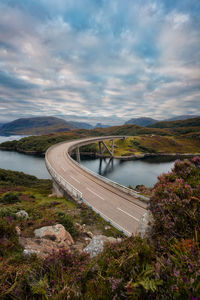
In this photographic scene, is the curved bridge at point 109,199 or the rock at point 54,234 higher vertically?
the rock at point 54,234

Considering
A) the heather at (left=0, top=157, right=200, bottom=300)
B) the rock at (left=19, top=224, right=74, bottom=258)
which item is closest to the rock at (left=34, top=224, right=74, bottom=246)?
the rock at (left=19, top=224, right=74, bottom=258)

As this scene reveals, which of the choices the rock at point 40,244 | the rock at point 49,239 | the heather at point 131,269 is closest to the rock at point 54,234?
the rock at point 49,239

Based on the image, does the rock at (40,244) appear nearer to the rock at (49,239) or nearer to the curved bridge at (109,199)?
the rock at (49,239)

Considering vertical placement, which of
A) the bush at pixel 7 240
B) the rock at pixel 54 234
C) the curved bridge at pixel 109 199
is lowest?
the curved bridge at pixel 109 199

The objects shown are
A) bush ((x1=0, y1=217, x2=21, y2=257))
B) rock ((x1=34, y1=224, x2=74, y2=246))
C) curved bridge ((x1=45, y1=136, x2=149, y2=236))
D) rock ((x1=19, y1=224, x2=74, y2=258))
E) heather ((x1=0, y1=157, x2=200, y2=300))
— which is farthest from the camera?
curved bridge ((x1=45, y1=136, x2=149, y2=236))

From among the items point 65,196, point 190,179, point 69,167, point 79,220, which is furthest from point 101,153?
point 190,179

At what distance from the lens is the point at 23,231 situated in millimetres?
8016

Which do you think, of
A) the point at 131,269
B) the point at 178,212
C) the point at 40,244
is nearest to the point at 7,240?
the point at 40,244

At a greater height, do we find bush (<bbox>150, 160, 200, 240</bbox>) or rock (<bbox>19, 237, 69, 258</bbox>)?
bush (<bbox>150, 160, 200, 240</bbox>)

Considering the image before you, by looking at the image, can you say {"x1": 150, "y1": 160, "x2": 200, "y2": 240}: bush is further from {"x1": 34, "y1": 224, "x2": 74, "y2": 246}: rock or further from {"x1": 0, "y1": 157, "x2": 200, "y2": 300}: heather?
{"x1": 34, "y1": 224, "x2": 74, "y2": 246}: rock

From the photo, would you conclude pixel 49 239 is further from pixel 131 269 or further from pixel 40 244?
pixel 131 269

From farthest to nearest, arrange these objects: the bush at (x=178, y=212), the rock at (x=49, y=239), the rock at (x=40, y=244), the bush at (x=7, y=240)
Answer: the rock at (x=49, y=239), the rock at (x=40, y=244), the bush at (x=7, y=240), the bush at (x=178, y=212)

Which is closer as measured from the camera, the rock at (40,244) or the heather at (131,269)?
the heather at (131,269)

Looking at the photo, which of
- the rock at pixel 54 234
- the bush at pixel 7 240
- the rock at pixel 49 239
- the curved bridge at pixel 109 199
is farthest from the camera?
the curved bridge at pixel 109 199
